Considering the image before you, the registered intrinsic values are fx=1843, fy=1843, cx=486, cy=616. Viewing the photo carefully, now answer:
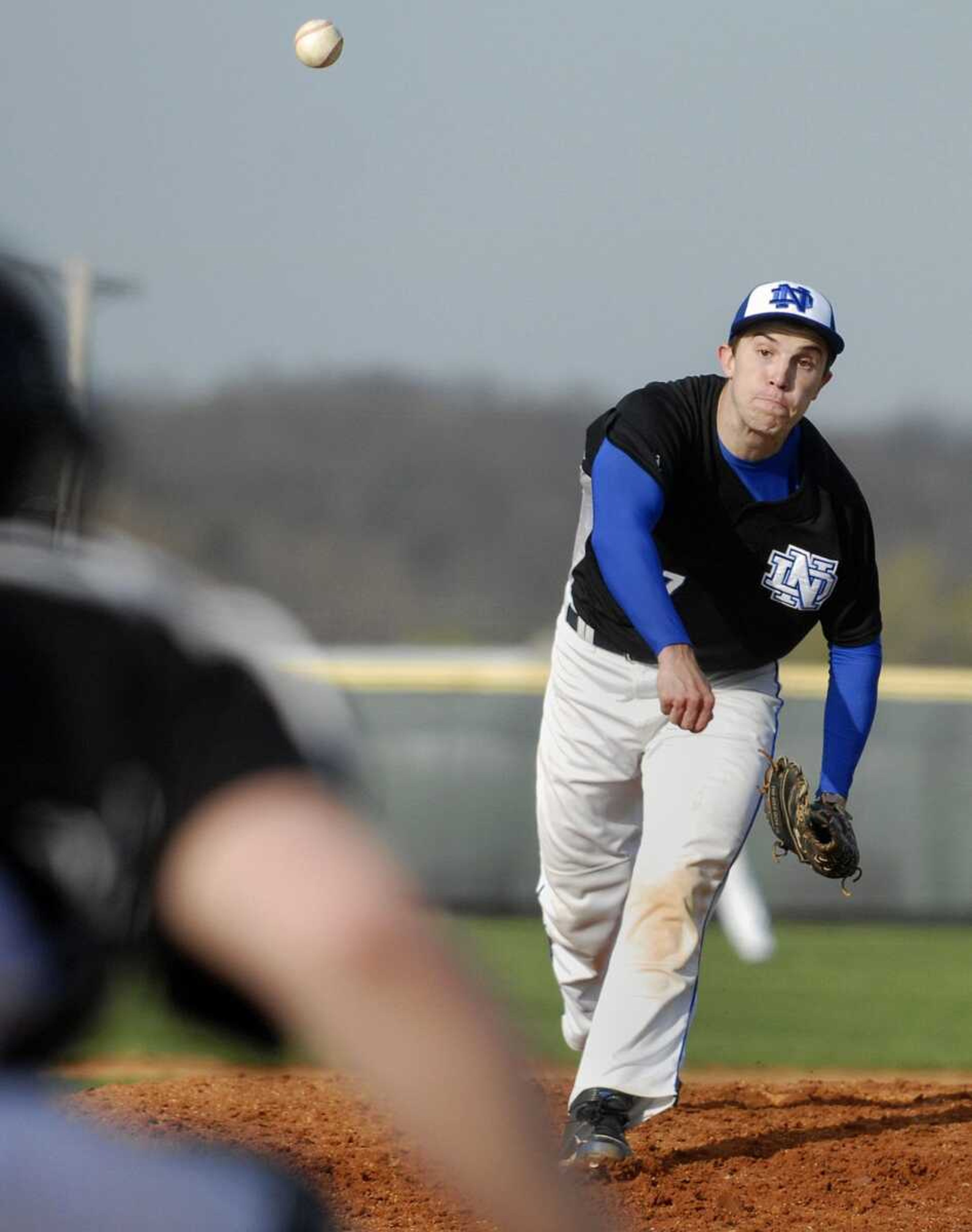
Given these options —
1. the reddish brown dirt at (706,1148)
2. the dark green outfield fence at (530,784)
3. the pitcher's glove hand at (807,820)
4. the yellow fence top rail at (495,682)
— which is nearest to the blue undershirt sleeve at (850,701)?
the pitcher's glove hand at (807,820)

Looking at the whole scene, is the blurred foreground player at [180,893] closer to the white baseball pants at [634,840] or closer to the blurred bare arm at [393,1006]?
the blurred bare arm at [393,1006]

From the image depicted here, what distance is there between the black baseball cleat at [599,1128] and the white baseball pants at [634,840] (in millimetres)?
25

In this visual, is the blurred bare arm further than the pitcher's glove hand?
No

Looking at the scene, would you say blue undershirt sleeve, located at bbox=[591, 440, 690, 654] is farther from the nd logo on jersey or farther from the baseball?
the baseball

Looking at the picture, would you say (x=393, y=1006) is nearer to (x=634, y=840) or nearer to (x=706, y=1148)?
(x=634, y=840)

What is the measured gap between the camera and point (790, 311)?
425 centimetres

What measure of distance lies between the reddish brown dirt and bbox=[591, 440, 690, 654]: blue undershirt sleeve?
1.27 m

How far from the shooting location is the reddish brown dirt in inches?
163

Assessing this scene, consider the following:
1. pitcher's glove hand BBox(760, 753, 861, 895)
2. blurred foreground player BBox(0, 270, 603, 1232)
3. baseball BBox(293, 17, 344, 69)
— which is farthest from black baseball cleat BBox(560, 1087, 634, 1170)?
baseball BBox(293, 17, 344, 69)

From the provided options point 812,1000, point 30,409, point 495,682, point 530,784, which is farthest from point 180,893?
point 495,682

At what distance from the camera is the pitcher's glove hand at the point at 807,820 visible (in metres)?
4.66

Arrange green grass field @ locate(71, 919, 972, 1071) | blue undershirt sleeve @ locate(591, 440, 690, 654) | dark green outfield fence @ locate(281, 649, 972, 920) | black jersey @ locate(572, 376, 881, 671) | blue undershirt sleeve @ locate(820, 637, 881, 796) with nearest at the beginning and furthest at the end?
blue undershirt sleeve @ locate(591, 440, 690, 654) → black jersey @ locate(572, 376, 881, 671) → blue undershirt sleeve @ locate(820, 637, 881, 796) → green grass field @ locate(71, 919, 972, 1071) → dark green outfield fence @ locate(281, 649, 972, 920)

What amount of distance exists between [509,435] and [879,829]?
22861 mm

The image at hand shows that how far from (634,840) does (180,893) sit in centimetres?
377
